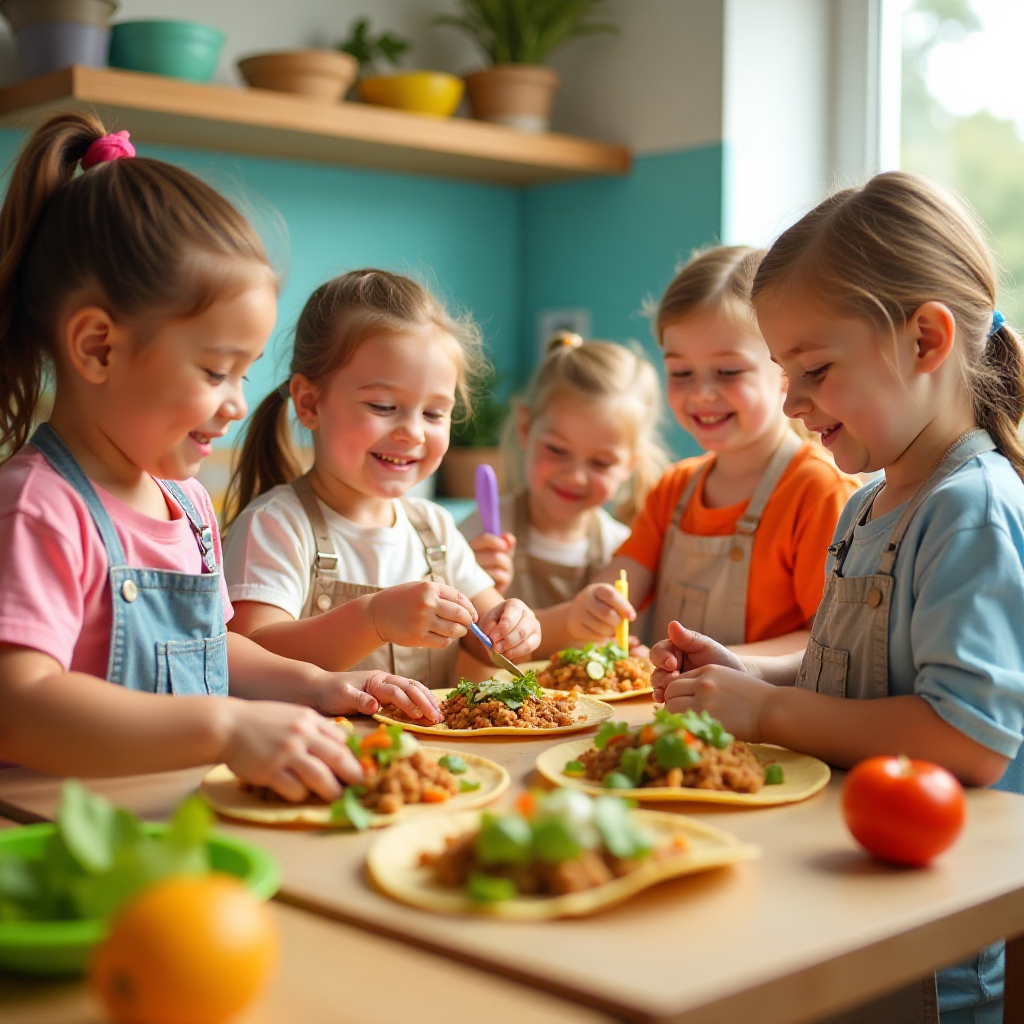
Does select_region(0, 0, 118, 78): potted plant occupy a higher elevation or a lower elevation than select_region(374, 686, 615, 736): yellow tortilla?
higher

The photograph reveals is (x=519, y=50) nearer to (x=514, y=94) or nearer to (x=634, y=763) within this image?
(x=514, y=94)

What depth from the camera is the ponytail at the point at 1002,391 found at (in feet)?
4.36

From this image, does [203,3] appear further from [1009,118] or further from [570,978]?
[570,978]

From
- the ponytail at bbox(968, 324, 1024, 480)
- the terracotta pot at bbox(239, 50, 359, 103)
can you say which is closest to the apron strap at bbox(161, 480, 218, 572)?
the ponytail at bbox(968, 324, 1024, 480)

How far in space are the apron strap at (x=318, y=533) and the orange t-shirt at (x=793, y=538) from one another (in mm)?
652

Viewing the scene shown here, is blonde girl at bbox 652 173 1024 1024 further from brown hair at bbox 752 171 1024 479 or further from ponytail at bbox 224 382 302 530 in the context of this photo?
ponytail at bbox 224 382 302 530

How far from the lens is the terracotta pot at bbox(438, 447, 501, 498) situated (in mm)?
3357

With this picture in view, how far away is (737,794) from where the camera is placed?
103cm

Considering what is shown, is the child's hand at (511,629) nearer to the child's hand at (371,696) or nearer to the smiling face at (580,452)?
the child's hand at (371,696)

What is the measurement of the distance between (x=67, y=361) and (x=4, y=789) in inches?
15.8

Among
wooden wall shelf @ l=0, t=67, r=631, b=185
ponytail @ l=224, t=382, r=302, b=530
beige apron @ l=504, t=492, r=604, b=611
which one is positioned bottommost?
beige apron @ l=504, t=492, r=604, b=611

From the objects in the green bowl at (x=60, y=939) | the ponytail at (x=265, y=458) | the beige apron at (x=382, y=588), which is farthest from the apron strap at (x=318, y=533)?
the green bowl at (x=60, y=939)

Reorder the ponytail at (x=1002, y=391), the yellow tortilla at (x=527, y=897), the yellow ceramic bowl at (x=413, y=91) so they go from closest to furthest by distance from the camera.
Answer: the yellow tortilla at (x=527, y=897) → the ponytail at (x=1002, y=391) → the yellow ceramic bowl at (x=413, y=91)

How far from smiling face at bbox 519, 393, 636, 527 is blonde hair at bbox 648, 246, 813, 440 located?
0.29 meters
